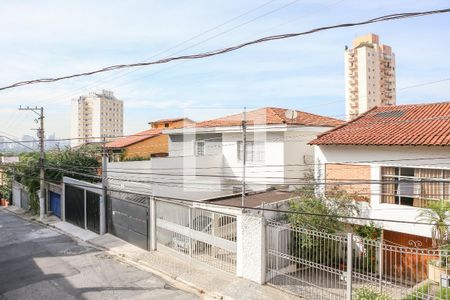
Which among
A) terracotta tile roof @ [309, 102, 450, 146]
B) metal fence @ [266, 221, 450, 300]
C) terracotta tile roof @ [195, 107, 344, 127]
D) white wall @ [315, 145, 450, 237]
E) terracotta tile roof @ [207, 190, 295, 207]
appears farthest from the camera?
terracotta tile roof @ [195, 107, 344, 127]

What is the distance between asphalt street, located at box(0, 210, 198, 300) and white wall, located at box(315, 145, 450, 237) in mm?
7393

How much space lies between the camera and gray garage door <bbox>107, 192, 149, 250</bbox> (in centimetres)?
1495

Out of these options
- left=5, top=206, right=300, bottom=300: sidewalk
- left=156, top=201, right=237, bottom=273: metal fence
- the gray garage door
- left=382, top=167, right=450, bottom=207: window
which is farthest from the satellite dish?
left=5, top=206, right=300, bottom=300: sidewalk

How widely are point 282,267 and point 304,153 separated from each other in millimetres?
9578

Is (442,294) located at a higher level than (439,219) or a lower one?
lower

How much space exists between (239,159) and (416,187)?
10.0m

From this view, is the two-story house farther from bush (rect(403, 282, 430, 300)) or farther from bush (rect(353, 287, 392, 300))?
bush (rect(403, 282, 430, 300))

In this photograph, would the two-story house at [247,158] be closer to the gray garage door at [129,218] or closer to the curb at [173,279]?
the gray garage door at [129,218]

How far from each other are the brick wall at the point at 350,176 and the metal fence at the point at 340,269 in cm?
263

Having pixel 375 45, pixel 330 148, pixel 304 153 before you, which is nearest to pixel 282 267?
pixel 330 148

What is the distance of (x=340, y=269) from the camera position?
31.8 feet

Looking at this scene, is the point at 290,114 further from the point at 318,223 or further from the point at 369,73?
the point at 369,73

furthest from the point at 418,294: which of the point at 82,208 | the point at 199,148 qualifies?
the point at 82,208

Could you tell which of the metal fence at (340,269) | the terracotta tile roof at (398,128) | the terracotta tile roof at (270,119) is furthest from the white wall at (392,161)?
the terracotta tile roof at (270,119)
